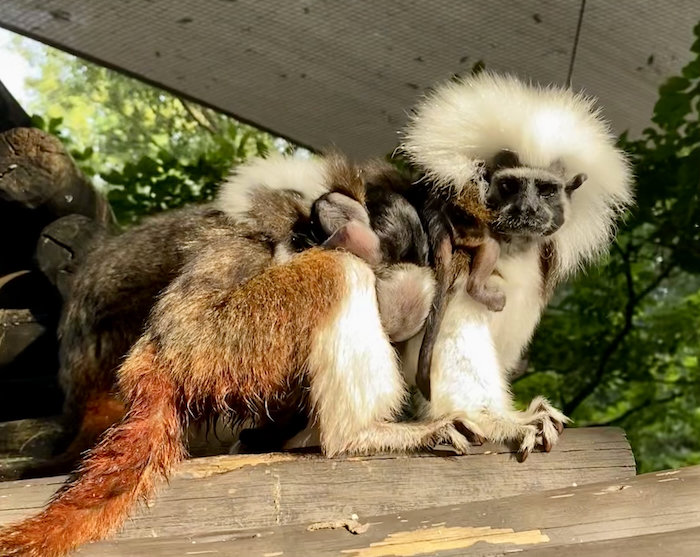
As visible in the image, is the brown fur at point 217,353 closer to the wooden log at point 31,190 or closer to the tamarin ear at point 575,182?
the tamarin ear at point 575,182

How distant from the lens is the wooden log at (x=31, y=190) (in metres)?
3.43

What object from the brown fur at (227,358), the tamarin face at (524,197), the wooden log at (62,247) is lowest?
the wooden log at (62,247)

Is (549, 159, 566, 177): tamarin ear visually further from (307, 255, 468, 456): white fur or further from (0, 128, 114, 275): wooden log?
(0, 128, 114, 275): wooden log

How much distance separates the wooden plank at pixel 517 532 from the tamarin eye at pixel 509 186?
0.92 metres

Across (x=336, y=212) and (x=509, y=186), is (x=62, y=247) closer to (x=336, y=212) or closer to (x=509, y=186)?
(x=336, y=212)

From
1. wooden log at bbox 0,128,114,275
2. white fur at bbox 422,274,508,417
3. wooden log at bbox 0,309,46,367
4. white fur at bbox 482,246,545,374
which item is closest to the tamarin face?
white fur at bbox 482,246,545,374

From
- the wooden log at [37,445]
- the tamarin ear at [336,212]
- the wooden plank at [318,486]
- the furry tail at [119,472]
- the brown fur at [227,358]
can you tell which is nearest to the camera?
the furry tail at [119,472]

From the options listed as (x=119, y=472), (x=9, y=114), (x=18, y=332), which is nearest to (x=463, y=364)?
(x=119, y=472)

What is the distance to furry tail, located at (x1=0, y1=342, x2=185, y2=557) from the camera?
173cm

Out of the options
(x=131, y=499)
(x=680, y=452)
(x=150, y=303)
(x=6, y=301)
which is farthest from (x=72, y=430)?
(x=680, y=452)

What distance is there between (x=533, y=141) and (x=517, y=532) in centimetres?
120

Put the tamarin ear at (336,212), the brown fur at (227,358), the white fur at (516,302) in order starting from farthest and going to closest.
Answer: the white fur at (516,302) < the tamarin ear at (336,212) < the brown fur at (227,358)

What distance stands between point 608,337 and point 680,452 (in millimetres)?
1739

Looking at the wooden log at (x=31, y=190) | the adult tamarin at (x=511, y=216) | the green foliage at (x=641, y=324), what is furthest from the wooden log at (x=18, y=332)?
the green foliage at (x=641, y=324)
